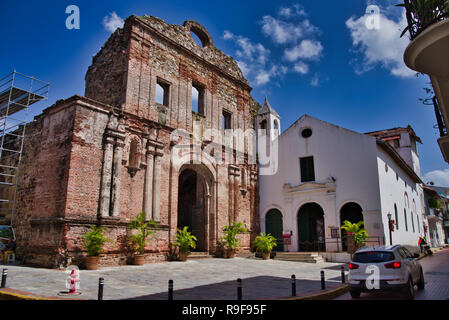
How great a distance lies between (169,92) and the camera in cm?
1752

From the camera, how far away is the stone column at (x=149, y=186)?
1495cm

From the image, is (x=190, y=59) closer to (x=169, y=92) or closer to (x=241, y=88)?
(x=169, y=92)

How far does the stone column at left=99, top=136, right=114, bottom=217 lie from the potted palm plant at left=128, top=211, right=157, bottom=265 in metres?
1.21

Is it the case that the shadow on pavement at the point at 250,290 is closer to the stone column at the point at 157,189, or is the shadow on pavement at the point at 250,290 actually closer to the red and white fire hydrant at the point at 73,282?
the red and white fire hydrant at the point at 73,282

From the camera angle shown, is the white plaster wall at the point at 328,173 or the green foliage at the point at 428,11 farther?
the white plaster wall at the point at 328,173

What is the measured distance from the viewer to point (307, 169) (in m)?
21.5

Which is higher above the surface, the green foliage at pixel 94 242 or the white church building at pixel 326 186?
the white church building at pixel 326 186

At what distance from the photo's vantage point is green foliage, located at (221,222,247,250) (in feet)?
59.3

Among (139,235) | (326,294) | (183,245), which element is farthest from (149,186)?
(326,294)

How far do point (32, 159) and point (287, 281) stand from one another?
11945mm

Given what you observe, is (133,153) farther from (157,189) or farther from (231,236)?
(231,236)

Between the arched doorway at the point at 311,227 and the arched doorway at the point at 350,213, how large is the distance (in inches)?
52.1

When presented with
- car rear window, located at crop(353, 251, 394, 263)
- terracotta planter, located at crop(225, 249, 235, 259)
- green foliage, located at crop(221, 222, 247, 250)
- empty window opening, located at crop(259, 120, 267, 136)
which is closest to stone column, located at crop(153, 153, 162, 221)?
green foliage, located at crop(221, 222, 247, 250)

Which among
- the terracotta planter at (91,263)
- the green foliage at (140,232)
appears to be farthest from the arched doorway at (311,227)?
the terracotta planter at (91,263)
